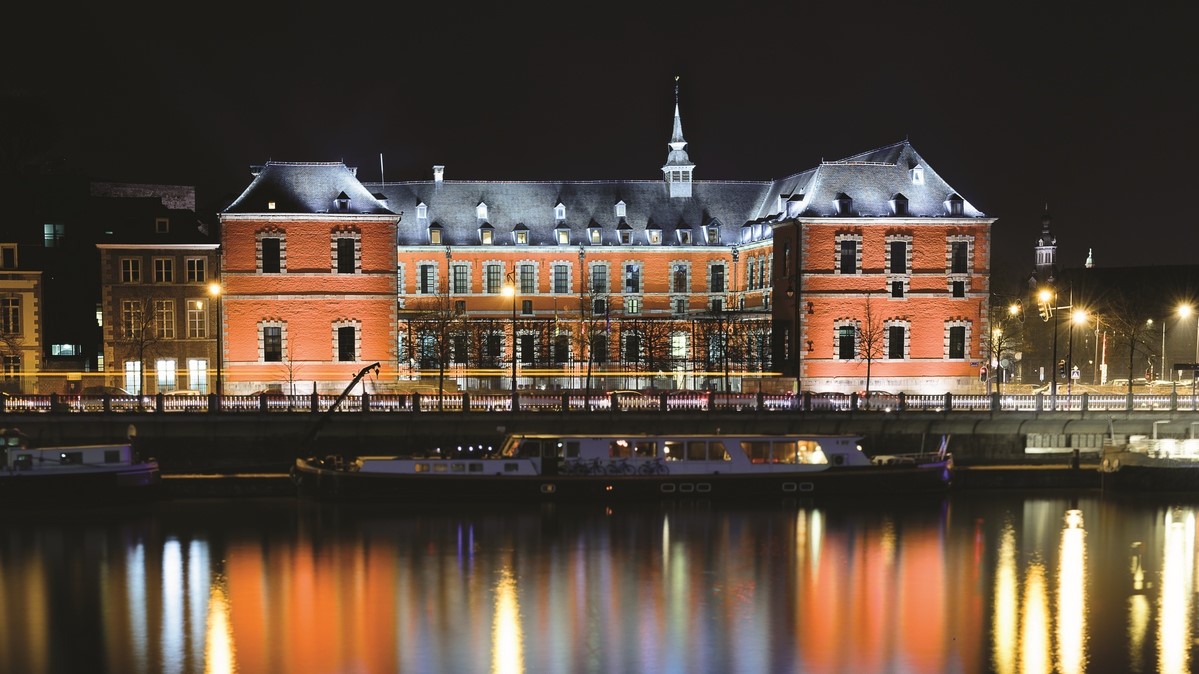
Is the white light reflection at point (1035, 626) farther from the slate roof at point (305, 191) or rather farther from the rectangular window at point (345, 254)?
the slate roof at point (305, 191)

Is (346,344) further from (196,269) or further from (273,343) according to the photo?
(196,269)

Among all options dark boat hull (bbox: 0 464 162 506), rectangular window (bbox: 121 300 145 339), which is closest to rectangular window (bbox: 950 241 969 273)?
rectangular window (bbox: 121 300 145 339)

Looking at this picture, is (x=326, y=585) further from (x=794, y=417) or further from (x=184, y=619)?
(x=794, y=417)

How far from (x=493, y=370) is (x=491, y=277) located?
6.84 m

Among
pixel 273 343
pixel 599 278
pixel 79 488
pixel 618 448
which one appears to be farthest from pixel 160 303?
pixel 618 448

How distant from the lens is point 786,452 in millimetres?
45312

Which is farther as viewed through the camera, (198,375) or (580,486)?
(198,375)

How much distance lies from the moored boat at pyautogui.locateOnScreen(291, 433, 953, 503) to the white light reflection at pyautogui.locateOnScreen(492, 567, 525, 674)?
10561mm

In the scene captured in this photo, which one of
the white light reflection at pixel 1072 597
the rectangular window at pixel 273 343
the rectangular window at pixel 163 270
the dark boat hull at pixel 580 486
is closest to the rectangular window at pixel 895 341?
the dark boat hull at pixel 580 486

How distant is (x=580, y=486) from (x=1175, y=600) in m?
19.7

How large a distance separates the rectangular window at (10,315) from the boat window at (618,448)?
113ft

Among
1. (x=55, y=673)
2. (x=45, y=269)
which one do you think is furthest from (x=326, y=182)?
(x=55, y=673)

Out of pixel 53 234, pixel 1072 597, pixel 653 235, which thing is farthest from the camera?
pixel 653 235

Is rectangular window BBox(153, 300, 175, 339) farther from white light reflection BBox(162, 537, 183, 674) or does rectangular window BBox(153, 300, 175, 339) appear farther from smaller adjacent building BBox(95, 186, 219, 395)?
white light reflection BBox(162, 537, 183, 674)
